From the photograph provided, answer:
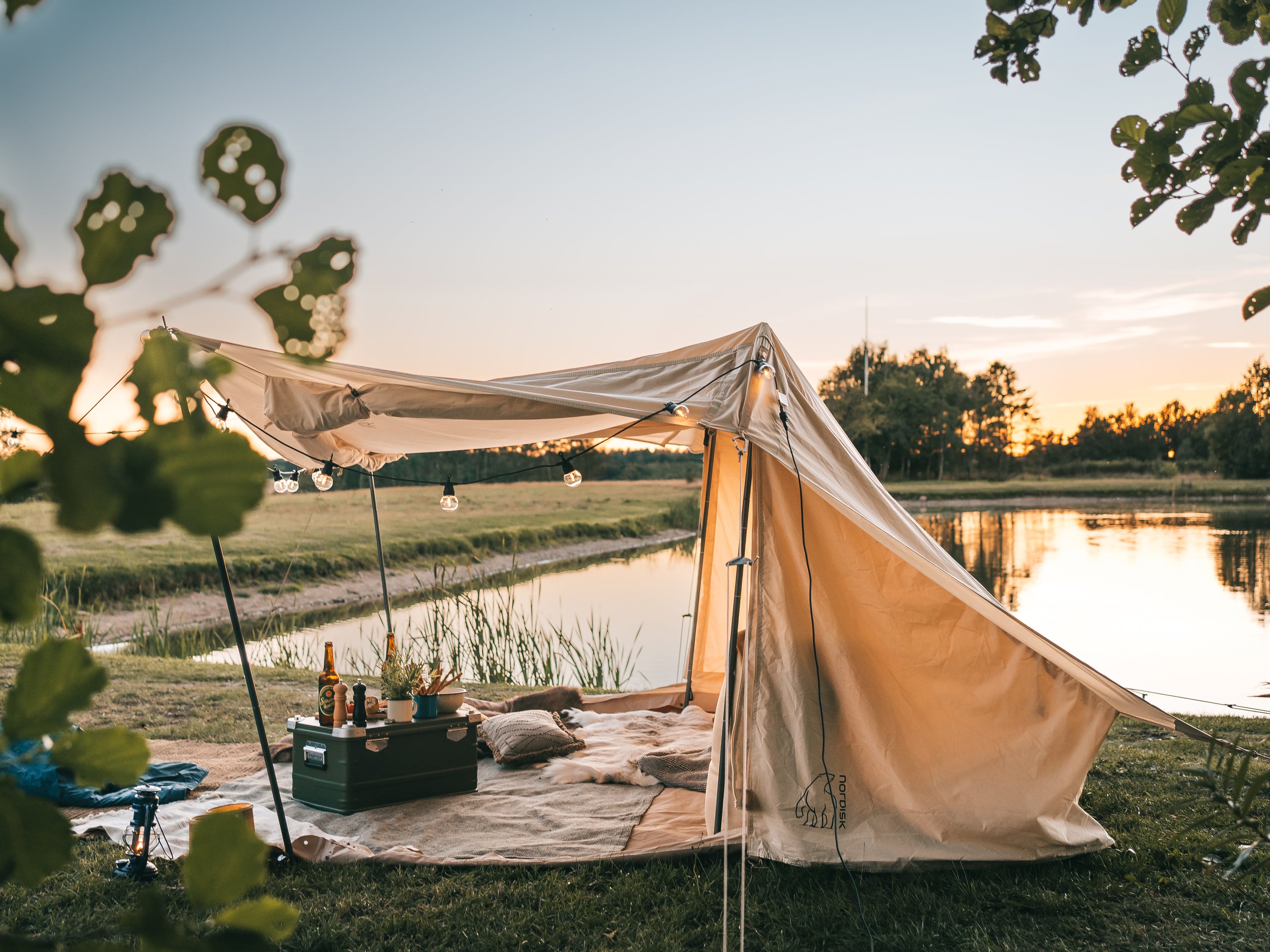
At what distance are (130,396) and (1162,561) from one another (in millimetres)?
17455

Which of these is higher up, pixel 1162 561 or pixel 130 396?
pixel 130 396

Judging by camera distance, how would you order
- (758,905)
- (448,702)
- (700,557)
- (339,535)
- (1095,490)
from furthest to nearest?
1. (1095,490)
2. (339,535)
3. (700,557)
4. (448,702)
5. (758,905)

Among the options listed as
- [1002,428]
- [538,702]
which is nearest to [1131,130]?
[538,702]

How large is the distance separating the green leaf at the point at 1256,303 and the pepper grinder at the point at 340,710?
3619mm

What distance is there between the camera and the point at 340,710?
3801 millimetres

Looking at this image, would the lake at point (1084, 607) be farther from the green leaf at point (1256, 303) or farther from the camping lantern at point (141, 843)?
the camping lantern at point (141, 843)

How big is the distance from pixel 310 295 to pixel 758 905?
297 cm

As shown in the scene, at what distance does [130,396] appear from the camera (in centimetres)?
27

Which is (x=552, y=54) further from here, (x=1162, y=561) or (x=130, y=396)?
(x=1162, y=561)

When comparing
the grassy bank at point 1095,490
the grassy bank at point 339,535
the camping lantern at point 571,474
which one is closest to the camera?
the camping lantern at point 571,474

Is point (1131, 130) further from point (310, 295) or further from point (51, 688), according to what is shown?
point (51, 688)

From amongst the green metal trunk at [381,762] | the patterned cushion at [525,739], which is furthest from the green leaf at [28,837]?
the patterned cushion at [525,739]

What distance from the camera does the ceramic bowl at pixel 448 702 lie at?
3928mm

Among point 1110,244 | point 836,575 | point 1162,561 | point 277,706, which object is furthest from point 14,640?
point 1162,561
